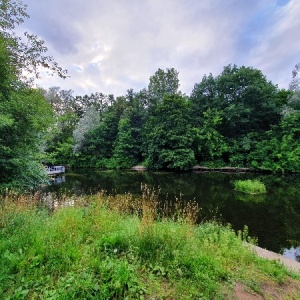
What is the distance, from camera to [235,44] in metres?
15.5

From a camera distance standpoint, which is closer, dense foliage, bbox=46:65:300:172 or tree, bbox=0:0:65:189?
tree, bbox=0:0:65:189

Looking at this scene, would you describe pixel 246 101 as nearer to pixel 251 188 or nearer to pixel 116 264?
pixel 251 188

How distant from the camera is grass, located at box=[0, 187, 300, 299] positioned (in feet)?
7.82

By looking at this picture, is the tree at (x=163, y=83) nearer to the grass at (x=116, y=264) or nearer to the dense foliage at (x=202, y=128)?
the dense foliage at (x=202, y=128)

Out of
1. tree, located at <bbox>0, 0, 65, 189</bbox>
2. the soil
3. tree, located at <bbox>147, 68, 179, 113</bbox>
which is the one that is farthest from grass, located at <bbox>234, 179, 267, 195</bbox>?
tree, located at <bbox>147, 68, 179, 113</bbox>

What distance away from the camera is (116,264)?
265 centimetres

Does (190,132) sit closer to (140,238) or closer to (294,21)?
(294,21)

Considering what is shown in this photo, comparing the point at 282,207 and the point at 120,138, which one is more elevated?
the point at 120,138

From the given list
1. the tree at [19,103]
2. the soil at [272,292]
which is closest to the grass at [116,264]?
the soil at [272,292]

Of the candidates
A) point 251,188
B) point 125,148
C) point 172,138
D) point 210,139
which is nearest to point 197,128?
point 210,139

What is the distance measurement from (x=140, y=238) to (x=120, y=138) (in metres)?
27.1

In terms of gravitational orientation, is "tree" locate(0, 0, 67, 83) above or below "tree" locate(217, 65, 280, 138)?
below

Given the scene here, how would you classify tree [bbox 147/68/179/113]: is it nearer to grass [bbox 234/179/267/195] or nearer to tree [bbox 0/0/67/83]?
grass [bbox 234/179/267/195]

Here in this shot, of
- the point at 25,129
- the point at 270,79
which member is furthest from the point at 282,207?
the point at 270,79
